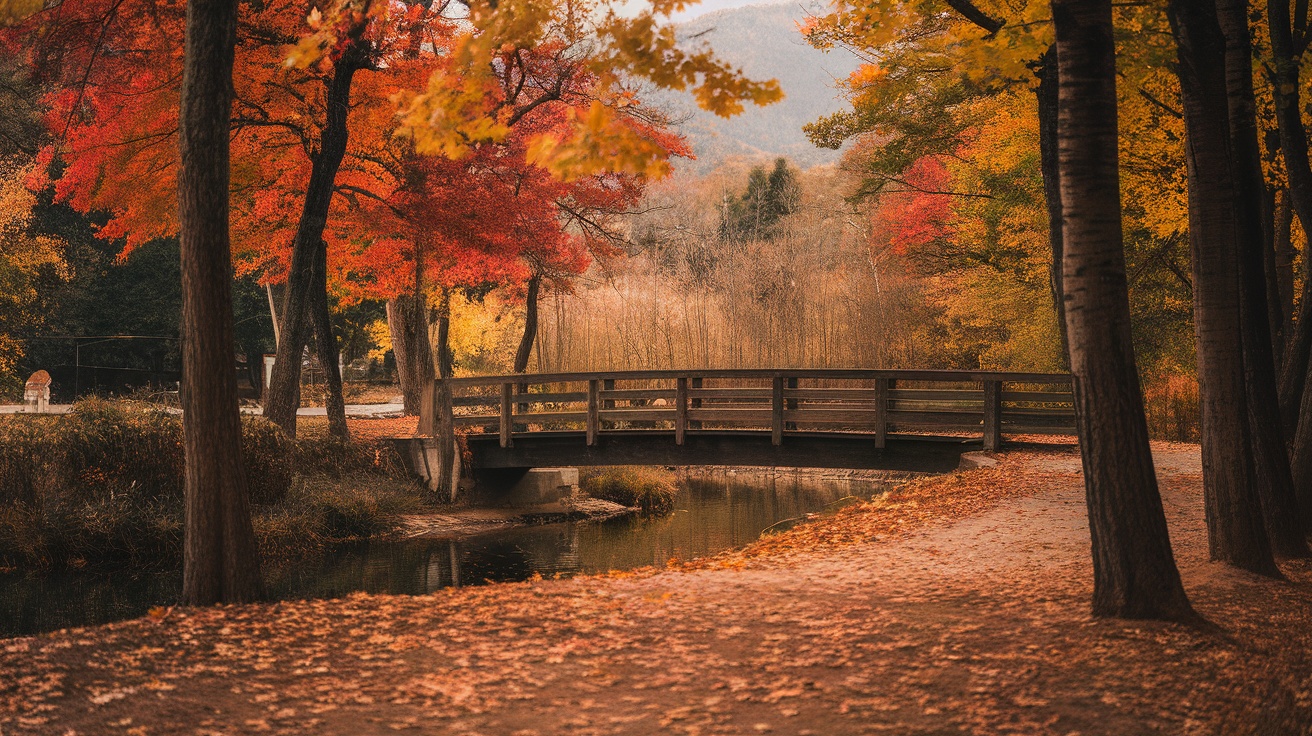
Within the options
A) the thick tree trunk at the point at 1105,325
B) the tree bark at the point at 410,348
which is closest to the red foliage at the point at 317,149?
the tree bark at the point at 410,348

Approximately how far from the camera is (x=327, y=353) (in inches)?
672

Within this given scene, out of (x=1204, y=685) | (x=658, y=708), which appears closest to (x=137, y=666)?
(x=658, y=708)

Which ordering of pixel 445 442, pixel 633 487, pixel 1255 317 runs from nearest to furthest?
1. pixel 1255 317
2. pixel 445 442
3. pixel 633 487

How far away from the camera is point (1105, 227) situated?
5531mm

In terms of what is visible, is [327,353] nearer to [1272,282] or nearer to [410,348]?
[410,348]

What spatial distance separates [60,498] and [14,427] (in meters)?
1.63

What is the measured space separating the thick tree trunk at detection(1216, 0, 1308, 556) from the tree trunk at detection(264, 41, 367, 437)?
10.9 meters

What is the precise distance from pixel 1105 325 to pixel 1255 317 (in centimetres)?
269

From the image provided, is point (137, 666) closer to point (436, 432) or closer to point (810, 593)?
point (810, 593)

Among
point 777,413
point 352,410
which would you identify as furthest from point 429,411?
point 352,410

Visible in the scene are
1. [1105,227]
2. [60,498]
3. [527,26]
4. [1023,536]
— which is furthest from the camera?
[60,498]

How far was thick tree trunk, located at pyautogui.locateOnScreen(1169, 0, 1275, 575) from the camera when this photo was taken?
22.0 ft

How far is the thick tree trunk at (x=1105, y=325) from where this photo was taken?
5.52 metres

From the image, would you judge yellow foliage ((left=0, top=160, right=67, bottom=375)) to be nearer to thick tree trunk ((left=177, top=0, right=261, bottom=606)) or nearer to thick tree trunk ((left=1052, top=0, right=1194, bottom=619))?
thick tree trunk ((left=177, top=0, right=261, bottom=606))
